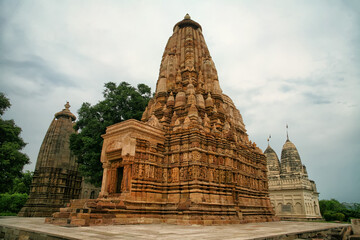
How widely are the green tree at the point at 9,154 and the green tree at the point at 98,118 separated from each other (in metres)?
4.18

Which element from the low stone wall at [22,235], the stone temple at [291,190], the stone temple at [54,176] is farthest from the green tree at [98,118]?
the stone temple at [291,190]

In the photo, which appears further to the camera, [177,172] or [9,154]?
→ [9,154]

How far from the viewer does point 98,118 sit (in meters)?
21.0

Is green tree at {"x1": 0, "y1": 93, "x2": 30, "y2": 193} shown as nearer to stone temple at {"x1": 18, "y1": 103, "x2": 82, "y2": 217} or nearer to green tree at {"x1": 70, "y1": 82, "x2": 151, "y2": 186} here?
green tree at {"x1": 70, "y1": 82, "x2": 151, "y2": 186}

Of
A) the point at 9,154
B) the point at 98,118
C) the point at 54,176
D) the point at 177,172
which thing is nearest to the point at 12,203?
the point at 54,176

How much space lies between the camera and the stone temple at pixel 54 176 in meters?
25.4

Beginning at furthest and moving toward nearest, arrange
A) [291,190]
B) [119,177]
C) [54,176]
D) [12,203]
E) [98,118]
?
[291,190] → [12,203] → [54,176] → [98,118] → [119,177]

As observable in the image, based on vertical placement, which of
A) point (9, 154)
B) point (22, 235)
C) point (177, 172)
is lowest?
point (22, 235)

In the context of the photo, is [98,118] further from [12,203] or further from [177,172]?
[12,203]

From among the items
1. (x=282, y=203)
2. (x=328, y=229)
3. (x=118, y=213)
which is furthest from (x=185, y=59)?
(x=282, y=203)

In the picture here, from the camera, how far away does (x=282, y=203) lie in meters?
37.0

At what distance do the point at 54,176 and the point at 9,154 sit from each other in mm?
12134

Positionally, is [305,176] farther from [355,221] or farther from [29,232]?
[29,232]

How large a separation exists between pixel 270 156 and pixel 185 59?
30557 millimetres
